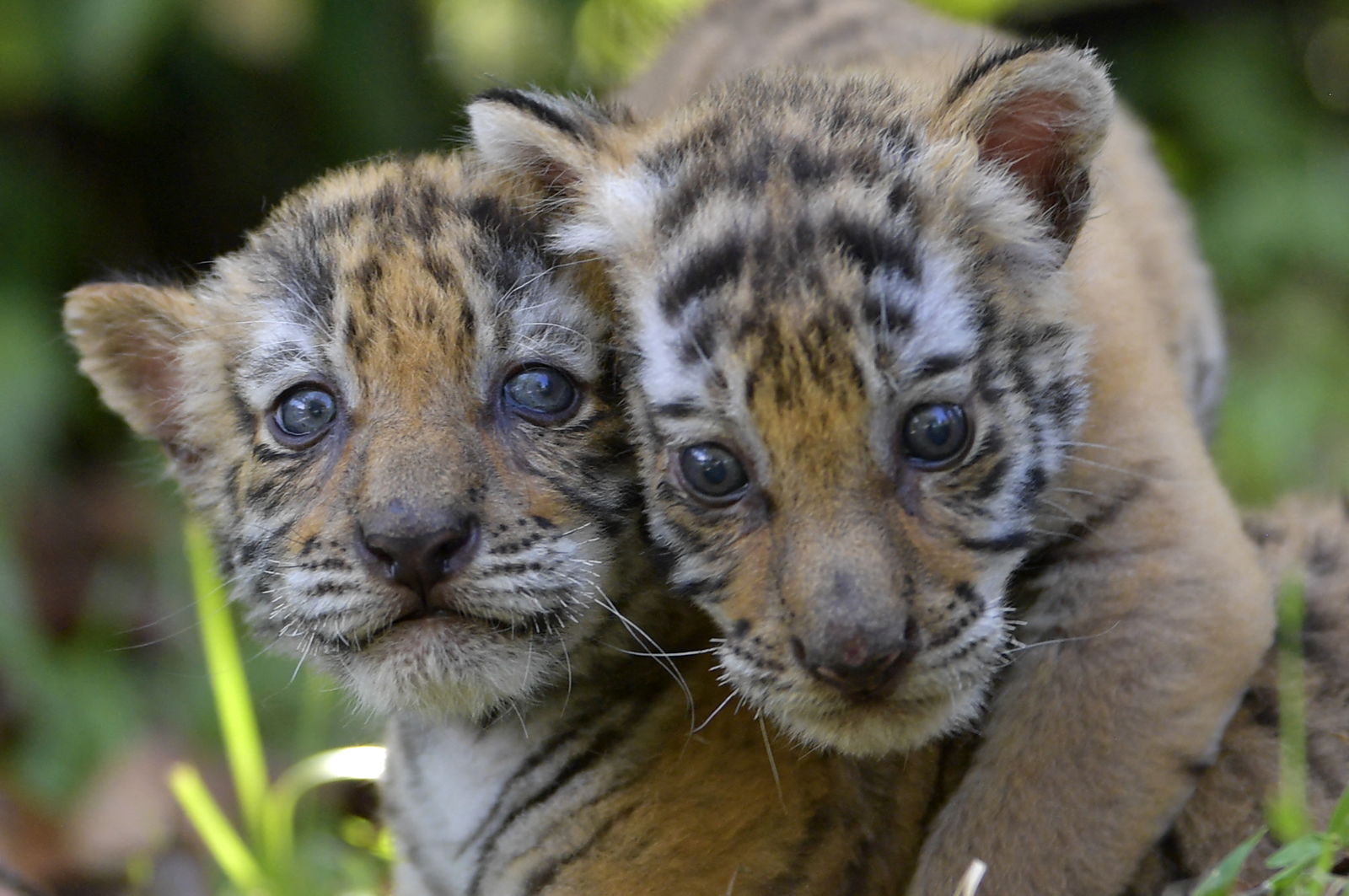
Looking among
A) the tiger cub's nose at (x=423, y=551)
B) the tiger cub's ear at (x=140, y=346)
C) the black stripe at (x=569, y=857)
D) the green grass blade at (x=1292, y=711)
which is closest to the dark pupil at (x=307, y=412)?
the tiger cub's nose at (x=423, y=551)

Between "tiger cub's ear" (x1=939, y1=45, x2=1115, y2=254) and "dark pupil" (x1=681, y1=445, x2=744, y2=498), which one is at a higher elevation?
"tiger cub's ear" (x1=939, y1=45, x2=1115, y2=254)

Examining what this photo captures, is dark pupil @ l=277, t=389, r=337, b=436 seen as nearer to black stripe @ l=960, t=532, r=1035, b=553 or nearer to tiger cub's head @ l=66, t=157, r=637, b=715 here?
tiger cub's head @ l=66, t=157, r=637, b=715

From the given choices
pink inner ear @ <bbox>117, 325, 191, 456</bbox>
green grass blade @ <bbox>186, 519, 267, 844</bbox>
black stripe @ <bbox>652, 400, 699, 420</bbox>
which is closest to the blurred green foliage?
green grass blade @ <bbox>186, 519, 267, 844</bbox>

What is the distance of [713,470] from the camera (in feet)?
8.77

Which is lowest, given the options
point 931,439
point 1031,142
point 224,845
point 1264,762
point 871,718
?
point 224,845

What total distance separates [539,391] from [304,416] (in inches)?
18.4

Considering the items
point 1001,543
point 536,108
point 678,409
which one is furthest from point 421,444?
point 1001,543

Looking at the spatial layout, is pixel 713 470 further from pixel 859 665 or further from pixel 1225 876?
pixel 1225 876

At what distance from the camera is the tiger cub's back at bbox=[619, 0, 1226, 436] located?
3.97 metres

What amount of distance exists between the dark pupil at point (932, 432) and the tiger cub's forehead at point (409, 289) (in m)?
0.66

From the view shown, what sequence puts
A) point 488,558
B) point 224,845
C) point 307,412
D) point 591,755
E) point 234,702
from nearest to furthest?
point 488,558 < point 307,412 < point 591,755 < point 224,845 < point 234,702

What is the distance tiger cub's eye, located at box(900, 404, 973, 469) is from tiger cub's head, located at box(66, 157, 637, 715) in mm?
575

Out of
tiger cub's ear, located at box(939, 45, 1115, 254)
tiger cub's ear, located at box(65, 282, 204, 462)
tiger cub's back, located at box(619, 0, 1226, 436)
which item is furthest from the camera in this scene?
tiger cub's back, located at box(619, 0, 1226, 436)

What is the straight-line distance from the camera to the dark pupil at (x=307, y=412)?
299 centimetres
